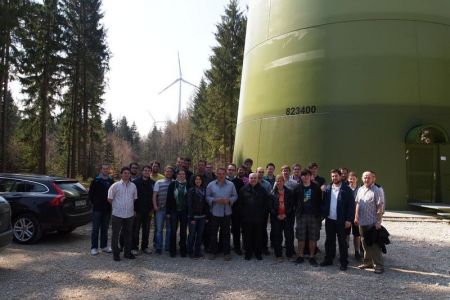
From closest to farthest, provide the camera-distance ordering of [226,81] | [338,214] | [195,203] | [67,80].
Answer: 1. [338,214]
2. [195,203]
3. [67,80]
4. [226,81]

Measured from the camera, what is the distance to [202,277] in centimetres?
666

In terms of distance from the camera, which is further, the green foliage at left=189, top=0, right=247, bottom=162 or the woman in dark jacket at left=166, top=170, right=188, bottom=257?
the green foliage at left=189, top=0, right=247, bottom=162

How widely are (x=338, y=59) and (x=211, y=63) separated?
2182cm

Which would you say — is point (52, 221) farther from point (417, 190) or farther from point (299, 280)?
point (417, 190)

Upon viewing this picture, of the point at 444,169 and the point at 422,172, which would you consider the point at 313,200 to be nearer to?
the point at 422,172

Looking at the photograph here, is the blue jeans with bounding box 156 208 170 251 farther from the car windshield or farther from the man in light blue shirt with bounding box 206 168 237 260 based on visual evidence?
the car windshield

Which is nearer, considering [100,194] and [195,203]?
[195,203]

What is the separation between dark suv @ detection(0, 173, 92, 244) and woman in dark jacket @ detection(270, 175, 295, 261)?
14.1 feet

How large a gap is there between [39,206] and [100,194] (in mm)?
1517

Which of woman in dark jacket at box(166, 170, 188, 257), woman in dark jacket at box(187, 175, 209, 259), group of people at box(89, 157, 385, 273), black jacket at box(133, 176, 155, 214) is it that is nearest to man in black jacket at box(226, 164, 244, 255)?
group of people at box(89, 157, 385, 273)

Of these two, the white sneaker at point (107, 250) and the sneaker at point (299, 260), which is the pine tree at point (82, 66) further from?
the sneaker at point (299, 260)

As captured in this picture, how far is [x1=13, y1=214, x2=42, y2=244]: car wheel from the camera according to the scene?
884 cm

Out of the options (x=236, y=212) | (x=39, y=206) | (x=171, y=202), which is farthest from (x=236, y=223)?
(x=39, y=206)

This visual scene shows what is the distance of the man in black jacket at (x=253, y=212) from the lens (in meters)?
8.04
